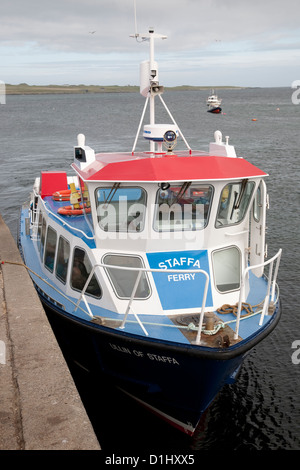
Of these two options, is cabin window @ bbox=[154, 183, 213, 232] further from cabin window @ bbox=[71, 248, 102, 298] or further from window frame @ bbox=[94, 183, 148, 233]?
cabin window @ bbox=[71, 248, 102, 298]

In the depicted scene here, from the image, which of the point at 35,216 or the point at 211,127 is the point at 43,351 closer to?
the point at 35,216

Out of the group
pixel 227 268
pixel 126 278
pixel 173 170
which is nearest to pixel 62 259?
pixel 126 278

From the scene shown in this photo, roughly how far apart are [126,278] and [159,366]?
1727 mm

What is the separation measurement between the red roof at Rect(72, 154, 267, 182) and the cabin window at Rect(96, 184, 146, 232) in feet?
0.87

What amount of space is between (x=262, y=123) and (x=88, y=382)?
6324 centimetres

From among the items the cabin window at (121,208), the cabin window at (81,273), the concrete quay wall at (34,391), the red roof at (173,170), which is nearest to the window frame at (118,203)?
the cabin window at (121,208)

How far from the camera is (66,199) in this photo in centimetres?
1247

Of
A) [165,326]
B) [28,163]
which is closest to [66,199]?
[165,326]

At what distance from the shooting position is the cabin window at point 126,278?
8391 millimetres

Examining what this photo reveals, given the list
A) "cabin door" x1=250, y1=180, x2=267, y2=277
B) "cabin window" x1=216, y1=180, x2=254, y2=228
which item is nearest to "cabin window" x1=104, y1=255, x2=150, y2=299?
"cabin window" x1=216, y1=180, x2=254, y2=228

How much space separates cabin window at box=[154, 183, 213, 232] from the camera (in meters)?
8.39

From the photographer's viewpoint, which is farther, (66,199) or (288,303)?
(288,303)

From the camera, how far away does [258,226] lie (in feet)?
29.8
